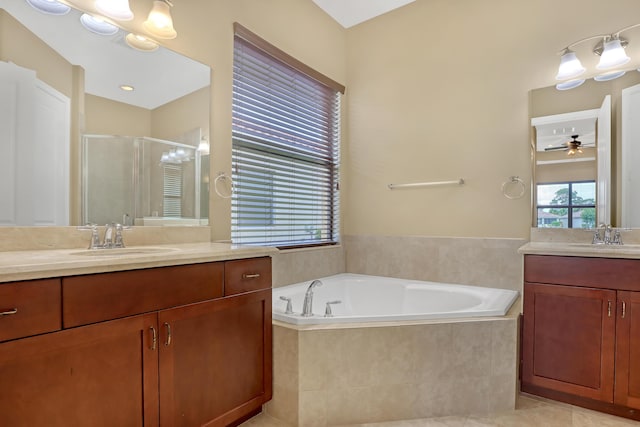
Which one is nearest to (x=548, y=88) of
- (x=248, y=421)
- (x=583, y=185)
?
A: (x=583, y=185)

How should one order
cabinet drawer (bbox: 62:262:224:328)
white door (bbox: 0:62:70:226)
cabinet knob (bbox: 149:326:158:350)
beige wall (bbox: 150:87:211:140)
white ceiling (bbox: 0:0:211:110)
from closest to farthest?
1. cabinet drawer (bbox: 62:262:224:328)
2. cabinet knob (bbox: 149:326:158:350)
3. white door (bbox: 0:62:70:226)
4. white ceiling (bbox: 0:0:211:110)
5. beige wall (bbox: 150:87:211:140)

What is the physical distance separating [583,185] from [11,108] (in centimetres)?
303

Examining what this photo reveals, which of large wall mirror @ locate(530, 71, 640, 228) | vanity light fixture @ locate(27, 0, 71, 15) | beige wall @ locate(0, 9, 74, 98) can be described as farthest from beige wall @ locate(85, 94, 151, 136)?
large wall mirror @ locate(530, 71, 640, 228)

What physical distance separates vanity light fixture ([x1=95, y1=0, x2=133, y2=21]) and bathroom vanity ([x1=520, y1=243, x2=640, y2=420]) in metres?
2.39

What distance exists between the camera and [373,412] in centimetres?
173

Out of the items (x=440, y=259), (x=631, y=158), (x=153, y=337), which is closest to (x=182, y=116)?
(x=153, y=337)

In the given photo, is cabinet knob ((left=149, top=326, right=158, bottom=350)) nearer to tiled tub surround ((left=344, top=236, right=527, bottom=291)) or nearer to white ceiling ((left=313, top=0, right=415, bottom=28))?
tiled tub surround ((left=344, top=236, right=527, bottom=291))

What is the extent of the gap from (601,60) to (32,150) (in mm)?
3100

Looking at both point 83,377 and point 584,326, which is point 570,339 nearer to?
point 584,326

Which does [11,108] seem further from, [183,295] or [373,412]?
[373,412]

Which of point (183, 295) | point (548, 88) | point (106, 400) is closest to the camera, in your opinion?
point (106, 400)

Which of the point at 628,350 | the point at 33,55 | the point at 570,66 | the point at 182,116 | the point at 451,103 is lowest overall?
the point at 628,350

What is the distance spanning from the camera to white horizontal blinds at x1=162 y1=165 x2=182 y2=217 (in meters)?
1.86

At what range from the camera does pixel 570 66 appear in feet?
7.34
